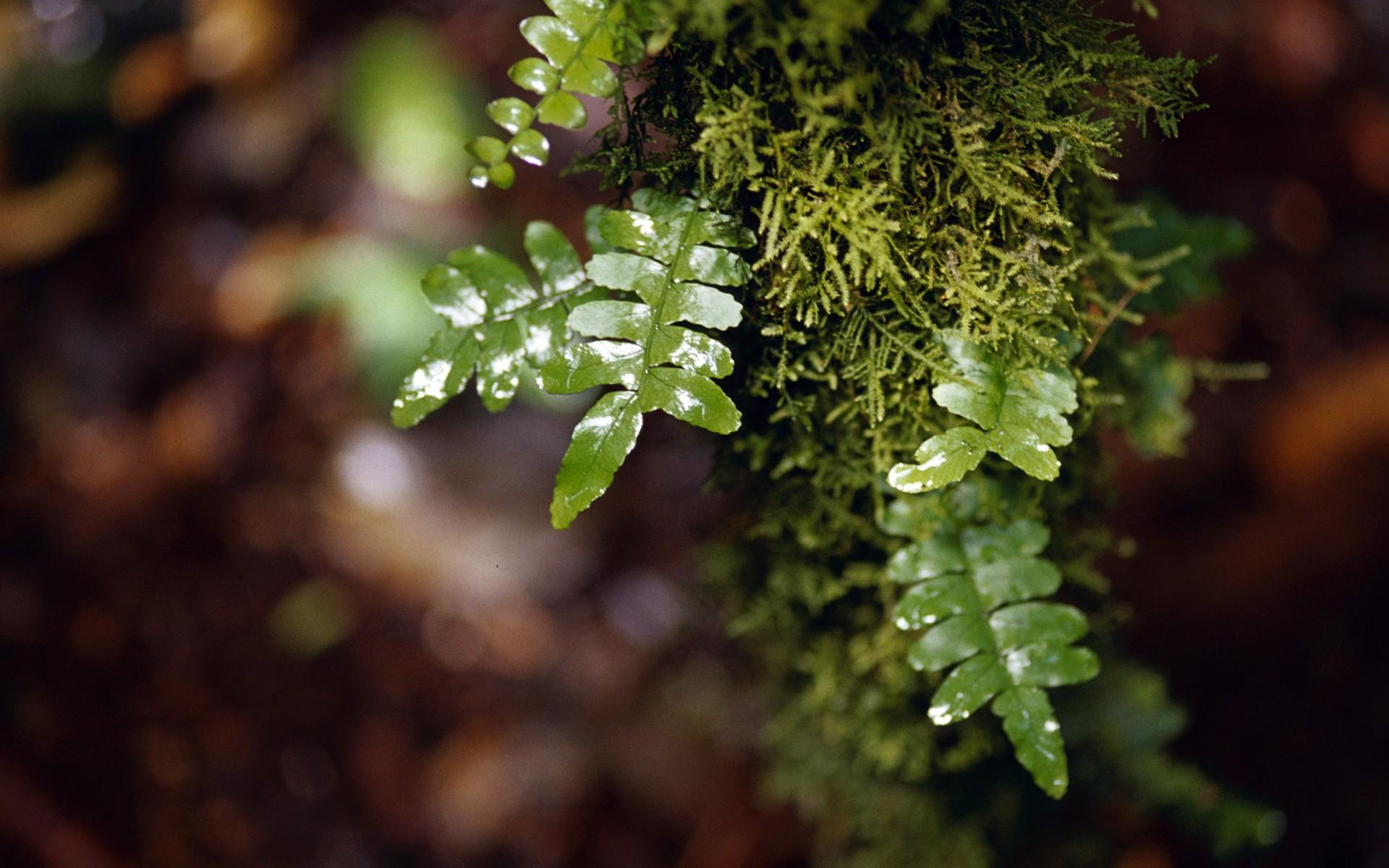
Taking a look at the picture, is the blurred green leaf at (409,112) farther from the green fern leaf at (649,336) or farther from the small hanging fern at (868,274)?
the green fern leaf at (649,336)

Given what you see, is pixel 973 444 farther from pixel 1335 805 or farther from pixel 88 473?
pixel 88 473

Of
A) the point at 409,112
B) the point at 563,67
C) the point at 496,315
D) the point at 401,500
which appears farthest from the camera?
the point at 409,112

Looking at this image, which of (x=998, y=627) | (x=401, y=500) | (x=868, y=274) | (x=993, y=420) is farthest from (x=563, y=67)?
(x=401, y=500)

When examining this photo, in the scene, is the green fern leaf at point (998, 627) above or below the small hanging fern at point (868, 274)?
below

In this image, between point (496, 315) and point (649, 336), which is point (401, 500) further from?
point (649, 336)

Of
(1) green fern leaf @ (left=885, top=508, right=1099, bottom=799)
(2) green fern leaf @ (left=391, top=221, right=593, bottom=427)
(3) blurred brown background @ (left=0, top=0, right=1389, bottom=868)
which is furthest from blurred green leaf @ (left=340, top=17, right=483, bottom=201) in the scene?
(1) green fern leaf @ (left=885, top=508, right=1099, bottom=799)

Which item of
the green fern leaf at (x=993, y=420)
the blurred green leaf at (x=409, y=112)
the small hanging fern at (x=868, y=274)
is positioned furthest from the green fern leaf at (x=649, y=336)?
the blurred green leaf at (x=409, y=112)

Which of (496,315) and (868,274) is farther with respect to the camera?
(496,315)

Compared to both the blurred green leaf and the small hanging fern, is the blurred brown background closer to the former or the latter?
the blurred green leaf
